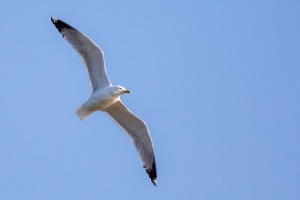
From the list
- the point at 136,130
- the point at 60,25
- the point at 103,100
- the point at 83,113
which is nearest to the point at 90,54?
the point at 60,25

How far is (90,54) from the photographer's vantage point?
12.3 m

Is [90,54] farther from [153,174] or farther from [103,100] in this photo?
[153,174]

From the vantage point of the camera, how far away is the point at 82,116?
478 inches

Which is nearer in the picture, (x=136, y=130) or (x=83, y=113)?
(x=83, y=113)

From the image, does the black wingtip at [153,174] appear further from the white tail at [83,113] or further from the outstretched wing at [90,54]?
the outstretched wing at [90,54]

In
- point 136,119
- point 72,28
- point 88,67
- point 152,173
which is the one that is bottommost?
point 152,173

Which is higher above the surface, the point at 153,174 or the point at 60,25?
the point at 60,25

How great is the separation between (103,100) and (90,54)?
38.5 inches

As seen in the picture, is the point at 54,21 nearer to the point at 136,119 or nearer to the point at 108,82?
the point at 108,82

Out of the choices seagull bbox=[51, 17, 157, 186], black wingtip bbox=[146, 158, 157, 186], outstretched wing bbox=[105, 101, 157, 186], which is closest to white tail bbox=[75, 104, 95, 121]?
seagull bbox=[51, 17, 157, 186]

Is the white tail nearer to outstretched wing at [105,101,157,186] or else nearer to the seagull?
the seagull

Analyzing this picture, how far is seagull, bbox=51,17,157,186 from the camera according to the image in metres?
12.1

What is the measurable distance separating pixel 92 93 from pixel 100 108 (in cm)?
36

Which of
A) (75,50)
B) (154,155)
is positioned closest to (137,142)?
(154,155)
